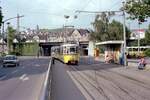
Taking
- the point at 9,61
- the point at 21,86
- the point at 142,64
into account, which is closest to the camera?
the point at 21,86

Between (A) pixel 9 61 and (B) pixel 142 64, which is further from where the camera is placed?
(A) pixel 9 61

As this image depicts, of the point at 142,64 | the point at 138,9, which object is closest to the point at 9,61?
the point at 142,64

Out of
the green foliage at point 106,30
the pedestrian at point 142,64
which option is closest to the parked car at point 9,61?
the pedestrian at point 142,64

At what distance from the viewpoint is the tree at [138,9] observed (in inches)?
1326

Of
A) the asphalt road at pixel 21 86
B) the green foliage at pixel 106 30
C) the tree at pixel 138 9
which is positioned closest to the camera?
the asphalt road at pixel 21 86

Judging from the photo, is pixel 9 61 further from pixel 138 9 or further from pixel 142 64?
pixel 138 9

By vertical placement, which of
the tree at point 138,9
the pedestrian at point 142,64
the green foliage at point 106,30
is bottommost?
the pedestrian at point 142,64

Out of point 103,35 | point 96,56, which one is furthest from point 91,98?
point 103,35

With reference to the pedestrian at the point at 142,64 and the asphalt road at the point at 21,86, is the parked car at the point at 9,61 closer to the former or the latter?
the pedestrian at the point at 142,64

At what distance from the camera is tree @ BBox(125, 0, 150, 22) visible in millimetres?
33688

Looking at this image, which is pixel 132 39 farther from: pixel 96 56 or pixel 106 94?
pixel 106 94

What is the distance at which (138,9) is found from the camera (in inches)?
1335

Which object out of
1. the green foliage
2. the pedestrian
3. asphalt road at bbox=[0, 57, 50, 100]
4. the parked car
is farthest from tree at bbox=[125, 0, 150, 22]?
the green foliage

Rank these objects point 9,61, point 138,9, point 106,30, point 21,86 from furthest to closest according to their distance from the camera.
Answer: point 106,30
point 9,61
point 138,9
point 21,86
